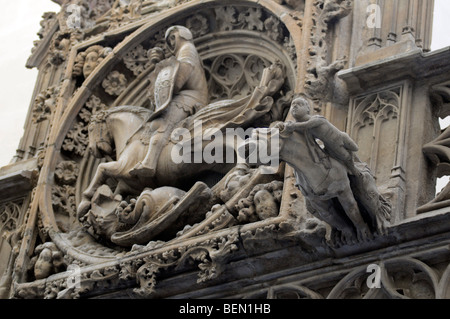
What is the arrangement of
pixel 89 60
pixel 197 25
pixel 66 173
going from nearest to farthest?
pixel 66 173, pixel 197 25, pixel 89 60

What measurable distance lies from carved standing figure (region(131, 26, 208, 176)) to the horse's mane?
0.19 m

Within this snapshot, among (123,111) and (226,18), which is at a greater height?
(226,18)

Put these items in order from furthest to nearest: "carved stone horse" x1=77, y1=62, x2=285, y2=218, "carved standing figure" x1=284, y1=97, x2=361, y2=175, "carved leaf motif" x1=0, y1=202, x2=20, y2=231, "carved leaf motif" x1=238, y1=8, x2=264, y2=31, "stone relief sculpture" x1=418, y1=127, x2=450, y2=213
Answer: "carved leaf motif" x1=0, y1=202, x2=20, y2=231
"carved leaf motif" x1=238, y1=8, x2=264, y2=31
"carved stone horse" x1=77, y1=62, x2=285, y2=218
"stone relief sculpture" x1=418, y1=127, x2=450, y2=213
"carved standing figure" x1=284, y1=97, x2=361, y2=175

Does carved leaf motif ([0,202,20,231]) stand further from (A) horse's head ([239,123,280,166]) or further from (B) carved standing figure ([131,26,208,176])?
(A) horse's head ([239,123,280,166])

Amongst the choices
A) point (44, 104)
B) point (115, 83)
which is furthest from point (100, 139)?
point (44, 104)

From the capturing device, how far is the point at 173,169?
476 inches

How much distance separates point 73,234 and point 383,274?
148 inches

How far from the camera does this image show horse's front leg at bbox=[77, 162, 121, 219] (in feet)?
41.0

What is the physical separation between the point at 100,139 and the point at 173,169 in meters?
1.29

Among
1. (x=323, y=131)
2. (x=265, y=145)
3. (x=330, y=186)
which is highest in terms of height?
(x=323, y=131)

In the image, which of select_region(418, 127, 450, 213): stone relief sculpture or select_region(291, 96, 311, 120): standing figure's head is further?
select_region(418, 127, 450, 213): stone relief sculpture

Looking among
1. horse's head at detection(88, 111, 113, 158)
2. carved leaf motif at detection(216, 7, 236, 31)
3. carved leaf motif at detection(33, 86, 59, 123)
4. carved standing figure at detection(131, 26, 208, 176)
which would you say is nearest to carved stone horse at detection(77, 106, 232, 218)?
horse's head at detection(88, 111, 113, 158)

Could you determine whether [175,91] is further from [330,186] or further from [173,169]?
[330,186]

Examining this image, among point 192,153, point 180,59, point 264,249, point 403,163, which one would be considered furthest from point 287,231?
point 180,59
